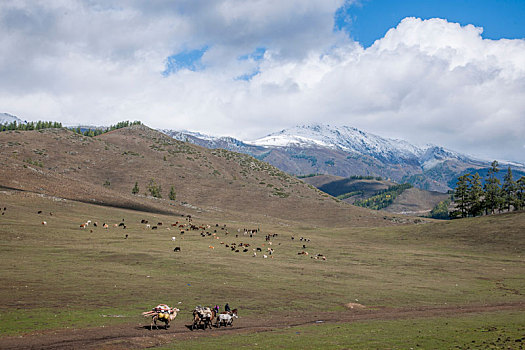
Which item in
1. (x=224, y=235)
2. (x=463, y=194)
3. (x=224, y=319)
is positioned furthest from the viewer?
(x=463, y=194)

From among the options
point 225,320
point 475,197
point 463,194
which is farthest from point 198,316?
point 463,194

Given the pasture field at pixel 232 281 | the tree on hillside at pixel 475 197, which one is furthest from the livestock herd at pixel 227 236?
the tree on hillside at pixel 475 197

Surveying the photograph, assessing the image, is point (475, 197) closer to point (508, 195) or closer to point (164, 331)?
point (508, 195)

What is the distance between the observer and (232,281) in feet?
136

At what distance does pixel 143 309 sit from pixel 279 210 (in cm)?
14326

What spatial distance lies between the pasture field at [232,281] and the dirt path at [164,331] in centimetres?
19

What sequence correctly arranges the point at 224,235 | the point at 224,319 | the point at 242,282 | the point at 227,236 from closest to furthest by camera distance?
the point at 224,319 < the point at 242,282 < the point at 227,236 < the point at 224,235

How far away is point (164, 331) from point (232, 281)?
54.6ft

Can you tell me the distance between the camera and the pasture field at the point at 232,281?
2680 centimetres

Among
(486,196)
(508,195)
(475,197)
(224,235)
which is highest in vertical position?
(508,195)

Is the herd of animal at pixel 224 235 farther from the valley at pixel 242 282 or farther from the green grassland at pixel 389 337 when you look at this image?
the green grassland at pixel 389 337

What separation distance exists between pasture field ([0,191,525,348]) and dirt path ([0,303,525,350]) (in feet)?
0.61

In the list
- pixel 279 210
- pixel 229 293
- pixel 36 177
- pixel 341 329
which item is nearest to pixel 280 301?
pixel 229 293

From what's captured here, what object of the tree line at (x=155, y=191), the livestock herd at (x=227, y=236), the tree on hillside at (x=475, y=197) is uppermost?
the tree on hillside at (x=475, y=197)
